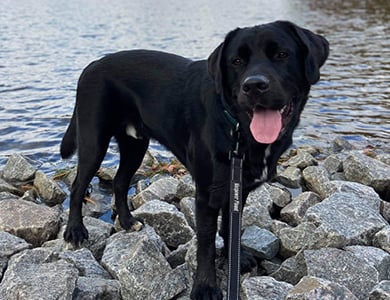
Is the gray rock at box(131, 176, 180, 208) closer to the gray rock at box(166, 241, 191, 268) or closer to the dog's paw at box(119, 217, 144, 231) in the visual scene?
the dog's paw at box(119, 217, 144, 231)

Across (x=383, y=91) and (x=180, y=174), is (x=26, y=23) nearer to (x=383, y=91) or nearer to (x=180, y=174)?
(x=383, y=91)

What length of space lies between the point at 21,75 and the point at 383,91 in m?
6.66

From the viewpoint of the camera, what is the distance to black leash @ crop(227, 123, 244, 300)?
2.72 meters

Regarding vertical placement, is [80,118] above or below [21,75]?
above

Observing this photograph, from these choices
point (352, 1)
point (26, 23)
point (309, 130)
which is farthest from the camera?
point (352, 1)

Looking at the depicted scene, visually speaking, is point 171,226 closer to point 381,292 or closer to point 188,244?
point 188,244

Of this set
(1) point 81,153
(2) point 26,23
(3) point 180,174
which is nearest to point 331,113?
(3) point 180,174

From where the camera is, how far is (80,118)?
386 centimetres

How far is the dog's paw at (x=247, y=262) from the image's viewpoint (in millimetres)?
3529

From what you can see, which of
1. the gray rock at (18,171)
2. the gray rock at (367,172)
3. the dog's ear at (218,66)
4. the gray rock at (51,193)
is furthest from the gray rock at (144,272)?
the gray rock at (367,172)

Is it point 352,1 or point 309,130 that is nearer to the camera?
point 309,130

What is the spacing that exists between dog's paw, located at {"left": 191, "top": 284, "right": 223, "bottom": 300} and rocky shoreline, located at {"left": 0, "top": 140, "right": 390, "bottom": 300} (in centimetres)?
8

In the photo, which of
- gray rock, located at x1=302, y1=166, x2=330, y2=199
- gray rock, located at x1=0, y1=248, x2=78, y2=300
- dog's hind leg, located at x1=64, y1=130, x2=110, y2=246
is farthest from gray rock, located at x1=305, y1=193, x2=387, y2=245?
gray rock, located at x1=0, y1=248, x2=78, y2=300

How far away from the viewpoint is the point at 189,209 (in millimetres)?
4215
